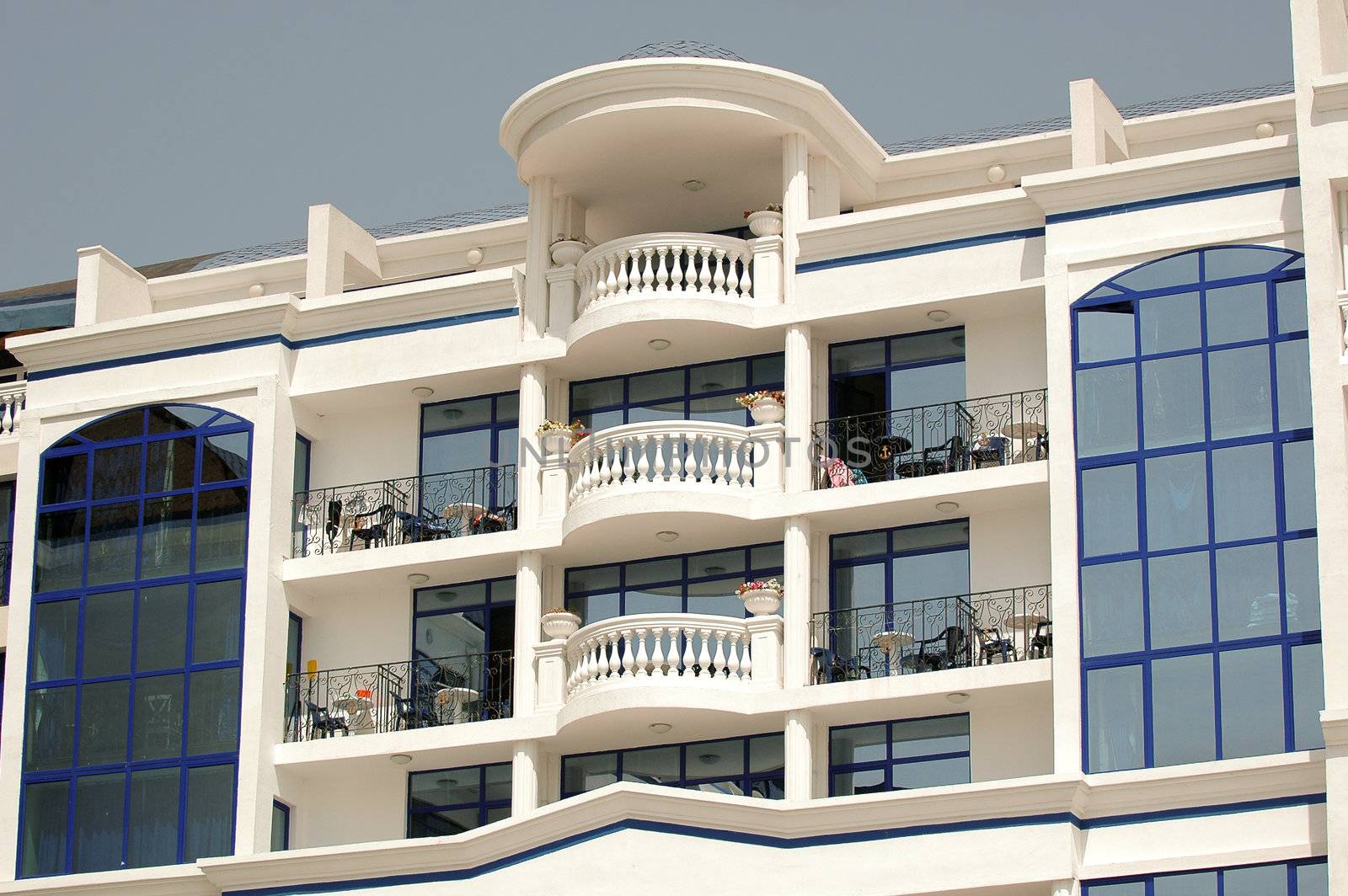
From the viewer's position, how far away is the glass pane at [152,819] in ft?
117

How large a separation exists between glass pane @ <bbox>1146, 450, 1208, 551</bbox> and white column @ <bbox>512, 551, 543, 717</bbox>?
7.73 metres

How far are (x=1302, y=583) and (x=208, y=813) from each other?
13.3 metres

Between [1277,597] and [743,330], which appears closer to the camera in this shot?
[1277,597]

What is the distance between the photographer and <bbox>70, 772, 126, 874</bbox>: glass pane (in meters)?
35.8

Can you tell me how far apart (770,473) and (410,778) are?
5895 millimetres

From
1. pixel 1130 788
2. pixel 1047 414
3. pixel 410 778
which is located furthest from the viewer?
pixel 410 778

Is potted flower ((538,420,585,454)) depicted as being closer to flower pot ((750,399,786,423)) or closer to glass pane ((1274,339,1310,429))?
flower pot ((750,399,786,423))

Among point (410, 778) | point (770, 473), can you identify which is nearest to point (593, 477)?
point (770, 473)

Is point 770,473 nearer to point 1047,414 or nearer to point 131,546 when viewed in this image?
point 1047,414

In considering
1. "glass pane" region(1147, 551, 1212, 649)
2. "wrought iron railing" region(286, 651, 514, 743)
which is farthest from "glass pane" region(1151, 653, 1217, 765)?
"wrought iron railing" region(286, 651, 514, 743)

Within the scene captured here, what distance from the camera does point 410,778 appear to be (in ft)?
119

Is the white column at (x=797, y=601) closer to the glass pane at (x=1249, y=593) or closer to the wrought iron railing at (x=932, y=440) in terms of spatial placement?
the wrought iron railing at (x=932, y=440)

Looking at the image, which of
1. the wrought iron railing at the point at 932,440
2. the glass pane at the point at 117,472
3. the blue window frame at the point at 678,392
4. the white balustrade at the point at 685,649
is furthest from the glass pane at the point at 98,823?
the wrought iron railing at the point at 932,440

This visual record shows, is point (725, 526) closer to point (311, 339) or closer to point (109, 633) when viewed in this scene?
point (311, 339)
